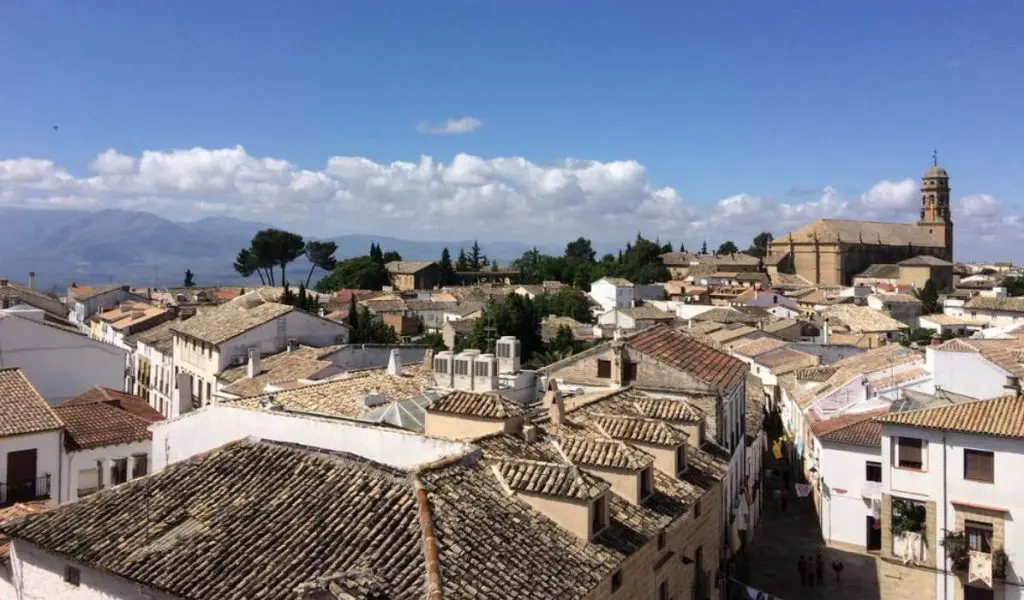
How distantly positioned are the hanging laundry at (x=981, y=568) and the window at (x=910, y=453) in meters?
2.59

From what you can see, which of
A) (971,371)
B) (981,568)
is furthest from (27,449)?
(971,371)

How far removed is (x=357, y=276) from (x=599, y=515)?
10684cm

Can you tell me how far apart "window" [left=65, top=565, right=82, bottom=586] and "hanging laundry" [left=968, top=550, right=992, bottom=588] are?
21.1 meters

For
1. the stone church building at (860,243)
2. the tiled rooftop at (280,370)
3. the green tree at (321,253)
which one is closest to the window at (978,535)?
the tiled rooftop at (280,370)


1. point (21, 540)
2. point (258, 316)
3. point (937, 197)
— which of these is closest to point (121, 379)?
point (258, 316)

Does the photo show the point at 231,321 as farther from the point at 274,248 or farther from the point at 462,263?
the point at 462,263

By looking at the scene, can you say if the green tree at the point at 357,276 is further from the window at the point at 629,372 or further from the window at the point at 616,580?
the window at the point at 616,580

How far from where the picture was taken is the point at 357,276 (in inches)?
4550

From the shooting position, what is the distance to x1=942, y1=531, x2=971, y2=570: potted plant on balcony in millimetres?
21469

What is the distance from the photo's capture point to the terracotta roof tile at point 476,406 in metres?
14.9

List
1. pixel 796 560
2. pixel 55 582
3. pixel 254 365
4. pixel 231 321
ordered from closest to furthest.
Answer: pixel 55 582 < pixel 796 560 < pixel 254 365 < pixel 231 321

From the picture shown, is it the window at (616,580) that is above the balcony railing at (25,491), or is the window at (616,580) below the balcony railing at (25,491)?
above


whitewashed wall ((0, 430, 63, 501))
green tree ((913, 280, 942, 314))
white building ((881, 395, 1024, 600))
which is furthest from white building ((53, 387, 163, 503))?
green tree ((913, 280, 942, 314))

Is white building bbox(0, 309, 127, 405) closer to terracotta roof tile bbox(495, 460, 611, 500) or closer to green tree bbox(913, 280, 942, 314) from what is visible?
terracotta roof tile bbox(495, 460, 611, 500)
